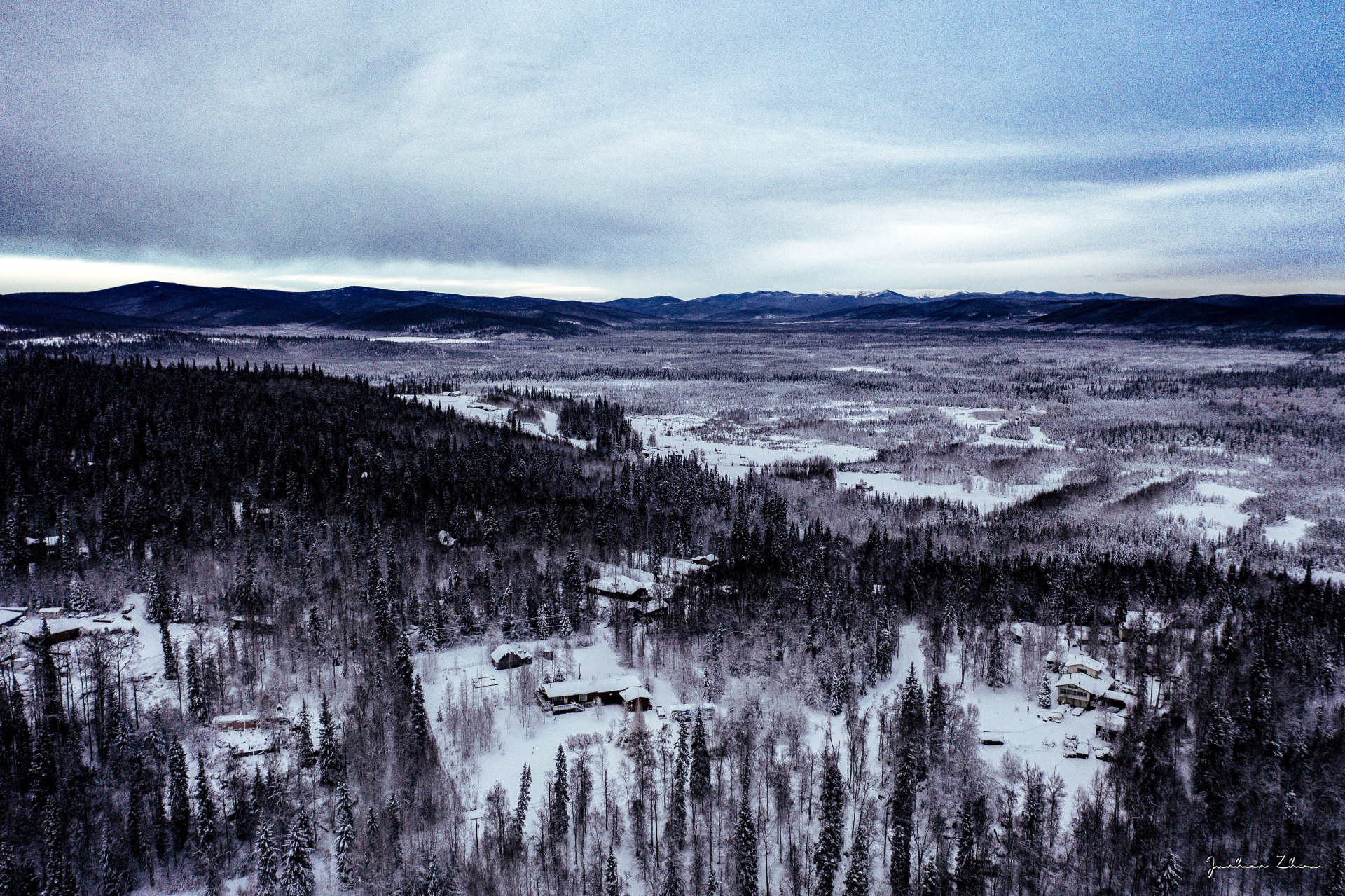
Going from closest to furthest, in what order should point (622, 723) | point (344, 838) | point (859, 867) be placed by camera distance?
point (859, 867), point (344, 838), point (622, 723)

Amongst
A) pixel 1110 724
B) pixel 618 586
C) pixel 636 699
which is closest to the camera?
pixel 1110 724

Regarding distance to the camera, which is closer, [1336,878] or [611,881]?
[1336,878]

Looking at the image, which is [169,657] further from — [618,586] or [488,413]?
[488,413]

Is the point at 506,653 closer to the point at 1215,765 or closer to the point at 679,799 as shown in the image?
the point at 679,799

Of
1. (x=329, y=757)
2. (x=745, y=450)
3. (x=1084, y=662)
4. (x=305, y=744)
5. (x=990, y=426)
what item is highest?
(x=990, y=426)

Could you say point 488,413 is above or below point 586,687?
above

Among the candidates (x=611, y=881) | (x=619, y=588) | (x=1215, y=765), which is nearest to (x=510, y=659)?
(x=619, y=588)

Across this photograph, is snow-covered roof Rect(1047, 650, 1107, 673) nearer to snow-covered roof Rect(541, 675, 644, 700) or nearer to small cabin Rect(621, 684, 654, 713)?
small cabin Rect(621, 684, 654, 713)

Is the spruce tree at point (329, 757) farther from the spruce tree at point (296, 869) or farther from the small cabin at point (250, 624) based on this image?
the small cabin at point (250, 624)
